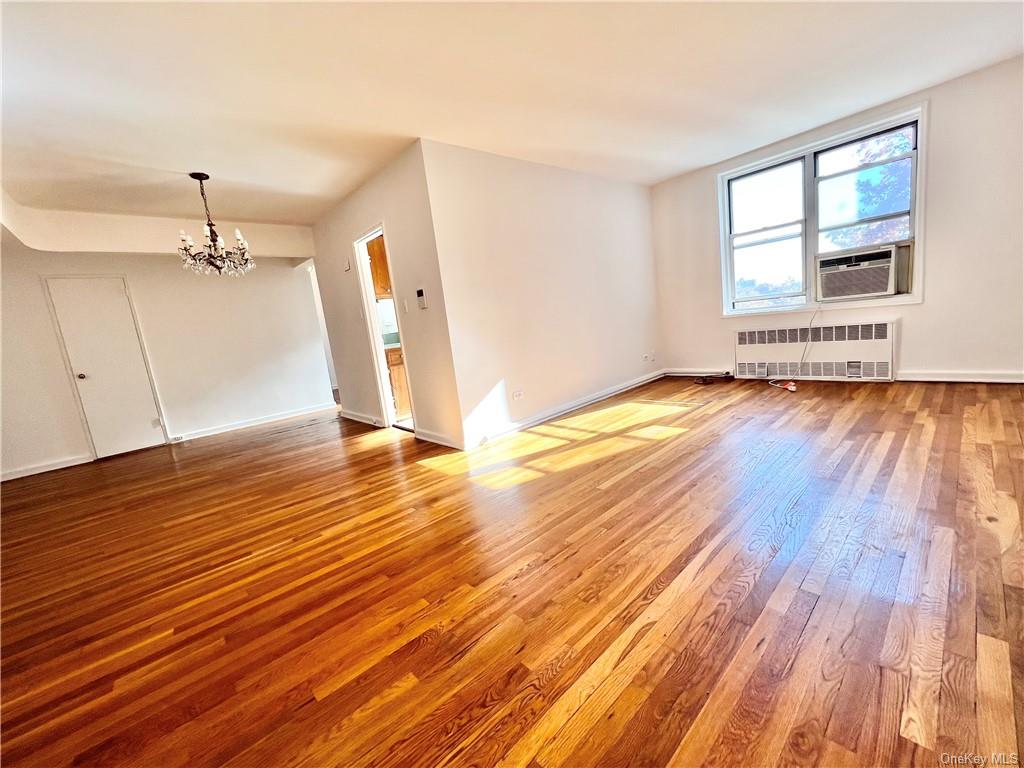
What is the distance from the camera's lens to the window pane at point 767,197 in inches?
177

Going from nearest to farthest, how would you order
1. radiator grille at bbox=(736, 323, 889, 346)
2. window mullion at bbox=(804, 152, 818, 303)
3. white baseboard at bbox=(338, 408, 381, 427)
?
radiator grille at bbox=(736, 323, 889, 346)
window mullion at bbox=(804, 152, 818, 303)
white baseboard at bbox=(338, 408, 381, 427)

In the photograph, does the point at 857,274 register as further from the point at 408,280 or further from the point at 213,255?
the point at 213,255

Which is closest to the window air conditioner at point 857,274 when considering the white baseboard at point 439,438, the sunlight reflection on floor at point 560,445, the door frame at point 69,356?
the sunlight reflection on floor at point 560,445

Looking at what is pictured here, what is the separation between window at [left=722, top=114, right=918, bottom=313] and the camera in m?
3.85

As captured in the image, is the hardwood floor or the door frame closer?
the hardwood floor

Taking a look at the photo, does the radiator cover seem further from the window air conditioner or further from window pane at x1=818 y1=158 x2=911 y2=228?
window pane at x1=818 y1=158 x2=911 y2=228

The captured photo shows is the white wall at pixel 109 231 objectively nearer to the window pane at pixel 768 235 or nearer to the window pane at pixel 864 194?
the window pane at pixel 768 235

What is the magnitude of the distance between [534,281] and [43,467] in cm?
622

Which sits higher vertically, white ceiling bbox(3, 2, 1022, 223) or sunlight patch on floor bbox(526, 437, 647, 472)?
white ceiling bbox(3, 2, 1022, 223)

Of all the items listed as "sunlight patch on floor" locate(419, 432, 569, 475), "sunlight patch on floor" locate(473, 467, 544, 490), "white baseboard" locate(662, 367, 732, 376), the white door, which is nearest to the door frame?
the white door

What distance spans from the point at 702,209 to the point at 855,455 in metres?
3.92

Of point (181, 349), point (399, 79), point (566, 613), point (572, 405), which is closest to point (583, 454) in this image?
point (572, 405)

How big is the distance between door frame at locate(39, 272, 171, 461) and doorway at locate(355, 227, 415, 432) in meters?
3.29

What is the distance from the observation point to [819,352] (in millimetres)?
4355
